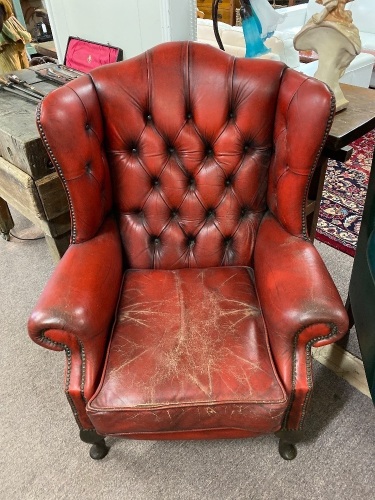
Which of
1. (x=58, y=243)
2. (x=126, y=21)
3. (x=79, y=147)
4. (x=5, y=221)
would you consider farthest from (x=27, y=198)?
(x=126, y=21)

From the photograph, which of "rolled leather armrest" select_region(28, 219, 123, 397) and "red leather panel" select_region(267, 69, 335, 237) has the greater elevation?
"red leather panel" select_region(267, 69, 335, 237)

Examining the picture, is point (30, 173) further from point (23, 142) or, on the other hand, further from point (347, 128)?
point (347, 128)

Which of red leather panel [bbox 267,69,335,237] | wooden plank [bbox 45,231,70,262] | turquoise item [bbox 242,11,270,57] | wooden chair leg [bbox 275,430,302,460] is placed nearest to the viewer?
red leather panel [bbox 267,69,335,237]

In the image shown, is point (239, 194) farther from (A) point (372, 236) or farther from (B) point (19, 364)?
(B) point (19, 364)

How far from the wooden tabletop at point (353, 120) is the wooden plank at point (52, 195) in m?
0.92

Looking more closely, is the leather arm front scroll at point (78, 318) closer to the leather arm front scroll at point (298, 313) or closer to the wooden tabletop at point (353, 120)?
the leather arm front scroll at point (298, 313)

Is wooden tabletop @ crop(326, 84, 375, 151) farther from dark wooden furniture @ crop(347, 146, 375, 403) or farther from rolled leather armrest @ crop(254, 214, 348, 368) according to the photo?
rolled leather armrest @ crop(254, 214, 348, 368)

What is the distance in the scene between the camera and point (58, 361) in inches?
61.6

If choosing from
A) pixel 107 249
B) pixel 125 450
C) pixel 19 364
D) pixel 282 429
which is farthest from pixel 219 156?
pixel 19 364

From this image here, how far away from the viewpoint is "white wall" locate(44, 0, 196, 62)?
1.61 m

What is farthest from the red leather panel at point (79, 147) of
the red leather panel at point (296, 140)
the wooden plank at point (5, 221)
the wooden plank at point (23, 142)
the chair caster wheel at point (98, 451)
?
the wooden plank at point (5, 221)

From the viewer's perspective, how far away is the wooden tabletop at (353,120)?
4.15 feet

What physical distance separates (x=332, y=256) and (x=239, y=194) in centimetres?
89

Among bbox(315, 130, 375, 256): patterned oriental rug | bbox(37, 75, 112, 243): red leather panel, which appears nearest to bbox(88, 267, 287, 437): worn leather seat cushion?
bbox(37, 75, 112, 243): red leather panel
